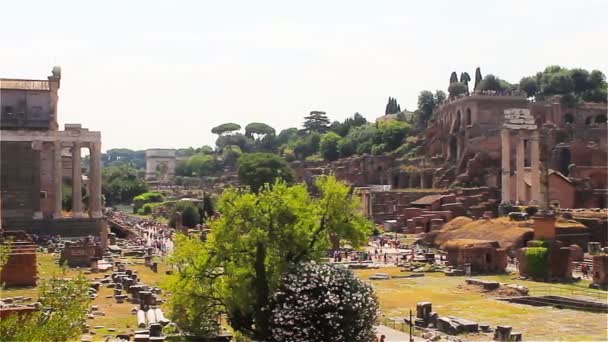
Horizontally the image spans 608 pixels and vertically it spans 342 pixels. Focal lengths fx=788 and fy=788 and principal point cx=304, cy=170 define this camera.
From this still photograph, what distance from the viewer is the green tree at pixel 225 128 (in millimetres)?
160125

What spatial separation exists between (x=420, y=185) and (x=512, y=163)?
13807 millimetres

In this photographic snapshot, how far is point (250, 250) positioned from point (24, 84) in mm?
44378

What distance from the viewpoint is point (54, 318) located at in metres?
12.7

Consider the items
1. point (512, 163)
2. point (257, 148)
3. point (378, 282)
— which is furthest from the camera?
point (257, 148)

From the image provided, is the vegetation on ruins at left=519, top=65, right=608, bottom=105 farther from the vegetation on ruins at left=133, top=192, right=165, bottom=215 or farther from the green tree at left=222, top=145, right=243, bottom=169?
the green tree at left=222, top=145, right=243, bottom=169

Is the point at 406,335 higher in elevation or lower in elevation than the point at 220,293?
lower

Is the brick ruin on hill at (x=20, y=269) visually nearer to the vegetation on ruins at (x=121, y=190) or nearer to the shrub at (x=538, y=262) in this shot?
the shrub at (x=538, y=262)

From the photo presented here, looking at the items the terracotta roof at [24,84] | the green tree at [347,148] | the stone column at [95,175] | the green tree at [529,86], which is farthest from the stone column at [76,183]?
the green tree at [529,86]

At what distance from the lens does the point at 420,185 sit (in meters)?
79.2

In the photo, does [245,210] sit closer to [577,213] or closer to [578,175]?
[577,213]

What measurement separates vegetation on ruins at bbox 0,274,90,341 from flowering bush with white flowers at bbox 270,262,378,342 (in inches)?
175

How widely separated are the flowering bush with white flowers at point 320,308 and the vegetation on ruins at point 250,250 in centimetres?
103

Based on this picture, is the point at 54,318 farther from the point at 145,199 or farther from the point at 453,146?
the point at 145,199

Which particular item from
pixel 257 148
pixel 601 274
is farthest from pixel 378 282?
pixel 257 148
